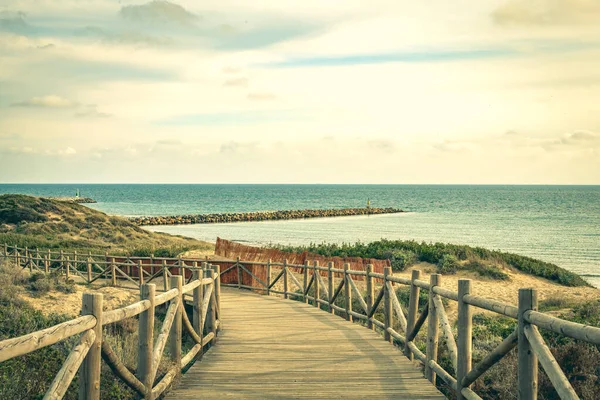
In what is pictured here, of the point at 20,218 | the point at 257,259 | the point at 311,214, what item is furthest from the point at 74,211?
the point at 311,214

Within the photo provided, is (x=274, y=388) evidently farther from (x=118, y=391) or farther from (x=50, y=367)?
(x=50, y=367)

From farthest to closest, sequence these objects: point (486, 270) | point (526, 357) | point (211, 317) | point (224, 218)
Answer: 1. point (224, 218)
2. point (486, 270)
3. point (211, 317)
4. point (526, 357)

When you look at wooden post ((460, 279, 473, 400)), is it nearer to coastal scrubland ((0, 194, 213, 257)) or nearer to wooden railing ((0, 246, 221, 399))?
wooden railing ((0, 246, 221, 399))

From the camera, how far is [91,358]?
4707 mm

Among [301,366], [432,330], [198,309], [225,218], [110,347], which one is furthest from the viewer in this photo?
[225,218]

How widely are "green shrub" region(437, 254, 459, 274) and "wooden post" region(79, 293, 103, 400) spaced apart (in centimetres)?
2353

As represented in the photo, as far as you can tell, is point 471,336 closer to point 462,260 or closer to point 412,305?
point 412,305

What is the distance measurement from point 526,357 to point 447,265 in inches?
894

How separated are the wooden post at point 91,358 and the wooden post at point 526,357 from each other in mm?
3428

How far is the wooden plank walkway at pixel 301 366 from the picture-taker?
6734mm

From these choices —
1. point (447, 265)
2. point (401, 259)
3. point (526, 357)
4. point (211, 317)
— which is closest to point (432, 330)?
point (526, 357)

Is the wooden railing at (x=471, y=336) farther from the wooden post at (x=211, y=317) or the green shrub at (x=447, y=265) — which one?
the green shrub at (x=447, y=265)

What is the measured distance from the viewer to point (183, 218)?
74.8 meters

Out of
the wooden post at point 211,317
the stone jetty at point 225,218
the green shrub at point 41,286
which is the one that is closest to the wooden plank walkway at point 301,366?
the wooden post at point 211,317
